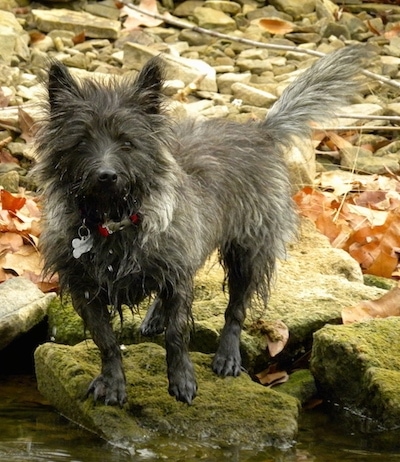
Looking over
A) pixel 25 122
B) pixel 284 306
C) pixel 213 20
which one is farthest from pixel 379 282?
pixel 213 20

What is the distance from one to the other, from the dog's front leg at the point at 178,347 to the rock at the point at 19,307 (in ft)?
3.97

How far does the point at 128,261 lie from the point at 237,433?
107 centimetres

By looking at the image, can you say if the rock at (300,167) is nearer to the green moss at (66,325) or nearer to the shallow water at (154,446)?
the green moss at (66,325)

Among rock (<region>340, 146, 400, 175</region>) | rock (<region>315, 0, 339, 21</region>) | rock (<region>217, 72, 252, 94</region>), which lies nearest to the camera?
rock (<region>340, 146, 400, 175</region>)

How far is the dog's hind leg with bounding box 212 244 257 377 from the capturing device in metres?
6.95

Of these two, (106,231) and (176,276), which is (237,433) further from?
(106,231)

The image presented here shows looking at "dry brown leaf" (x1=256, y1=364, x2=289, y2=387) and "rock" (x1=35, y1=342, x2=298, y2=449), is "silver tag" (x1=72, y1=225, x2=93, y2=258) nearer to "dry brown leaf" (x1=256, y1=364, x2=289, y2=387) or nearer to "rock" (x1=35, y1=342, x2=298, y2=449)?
"rock" (x1=35, y1=342, x2=298, y2=449)

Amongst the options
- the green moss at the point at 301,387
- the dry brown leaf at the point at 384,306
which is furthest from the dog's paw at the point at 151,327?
the dry brown leaf at the point at 384,306

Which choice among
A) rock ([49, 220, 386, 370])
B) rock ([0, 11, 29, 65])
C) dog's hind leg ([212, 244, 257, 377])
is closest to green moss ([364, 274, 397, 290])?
rock ([49, 220, 386, 370])

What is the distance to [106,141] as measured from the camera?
5.91m

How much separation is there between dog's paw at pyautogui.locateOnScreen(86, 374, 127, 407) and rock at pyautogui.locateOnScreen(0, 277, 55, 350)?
0.98m

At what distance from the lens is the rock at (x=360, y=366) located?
6.52 meters

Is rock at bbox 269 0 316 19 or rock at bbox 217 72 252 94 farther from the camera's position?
rock at bbox 269 0 316 19

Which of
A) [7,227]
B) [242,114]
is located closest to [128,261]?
[7,227]
